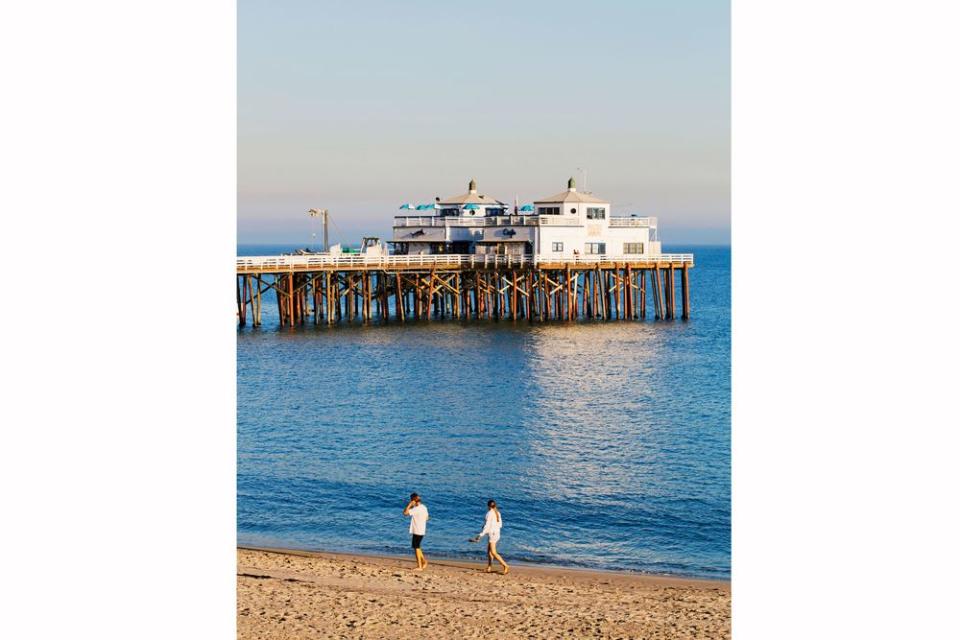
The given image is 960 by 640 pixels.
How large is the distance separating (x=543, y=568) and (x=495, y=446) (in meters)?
9.18

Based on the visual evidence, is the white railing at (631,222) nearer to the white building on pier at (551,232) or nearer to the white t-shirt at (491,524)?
the white building on pier at (551,232)

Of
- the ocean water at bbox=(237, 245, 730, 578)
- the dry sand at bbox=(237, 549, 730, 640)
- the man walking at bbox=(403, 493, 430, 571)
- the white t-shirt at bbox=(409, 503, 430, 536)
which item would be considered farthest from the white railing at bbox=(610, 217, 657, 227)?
the white t-shirt at bbox=(409, 503, 430, 536)

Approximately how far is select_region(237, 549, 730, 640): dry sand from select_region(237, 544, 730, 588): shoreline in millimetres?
30

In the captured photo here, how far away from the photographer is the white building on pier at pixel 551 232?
52.8m

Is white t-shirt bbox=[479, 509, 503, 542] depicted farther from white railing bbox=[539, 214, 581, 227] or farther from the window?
the window

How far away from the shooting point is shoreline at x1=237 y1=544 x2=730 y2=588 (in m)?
15.1

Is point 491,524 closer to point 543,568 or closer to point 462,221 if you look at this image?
point 543,568

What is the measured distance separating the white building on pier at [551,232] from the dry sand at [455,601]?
124 feet

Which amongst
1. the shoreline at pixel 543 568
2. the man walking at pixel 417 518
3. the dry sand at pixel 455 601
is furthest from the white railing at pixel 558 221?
the man walking at pixel 417 518

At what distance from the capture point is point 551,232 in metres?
52.7
